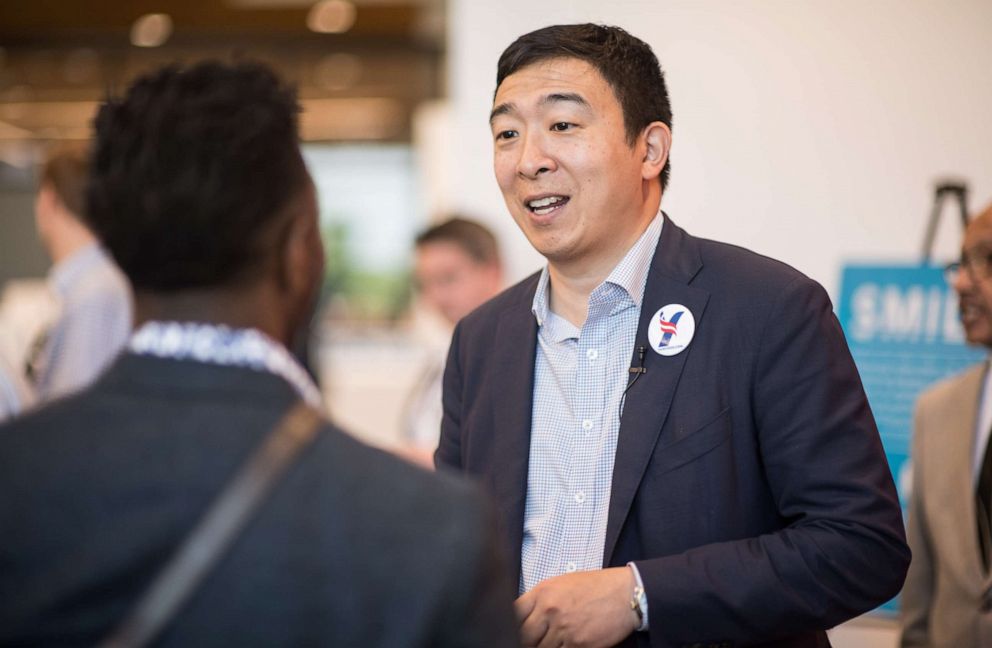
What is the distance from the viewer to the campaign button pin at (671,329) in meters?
1.72

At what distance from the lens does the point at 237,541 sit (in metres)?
0.92

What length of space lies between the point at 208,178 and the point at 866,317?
2.39 meters

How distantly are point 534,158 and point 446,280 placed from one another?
6.56 feet

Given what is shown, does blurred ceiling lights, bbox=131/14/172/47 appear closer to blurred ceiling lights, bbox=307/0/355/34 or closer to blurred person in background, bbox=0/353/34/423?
blurred ceiling lights, bbox=307/0/355/34

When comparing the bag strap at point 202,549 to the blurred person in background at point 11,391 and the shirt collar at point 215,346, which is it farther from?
the blurred person in background at point 11,391

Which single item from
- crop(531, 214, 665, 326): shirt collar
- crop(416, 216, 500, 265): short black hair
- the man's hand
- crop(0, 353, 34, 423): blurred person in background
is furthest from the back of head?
the man's hand

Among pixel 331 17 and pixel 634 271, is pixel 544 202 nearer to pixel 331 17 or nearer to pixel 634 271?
pixel 634 271

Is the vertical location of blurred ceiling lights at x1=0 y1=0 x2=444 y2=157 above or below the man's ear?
above

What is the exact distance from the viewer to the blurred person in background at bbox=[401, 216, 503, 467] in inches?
142

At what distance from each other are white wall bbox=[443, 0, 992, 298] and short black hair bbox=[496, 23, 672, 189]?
0.52 meters

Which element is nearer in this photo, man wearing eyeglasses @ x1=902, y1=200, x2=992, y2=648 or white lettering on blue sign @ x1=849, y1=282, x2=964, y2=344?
man wearing eyeglasses @ x1=902, y1=200, x2=992, y2=648

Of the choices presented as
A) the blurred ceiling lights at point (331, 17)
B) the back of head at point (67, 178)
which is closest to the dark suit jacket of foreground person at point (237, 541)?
the back of head at point (67, 178)

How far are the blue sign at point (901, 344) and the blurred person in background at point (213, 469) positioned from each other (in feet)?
7.31

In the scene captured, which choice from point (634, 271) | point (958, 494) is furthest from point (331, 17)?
point (634, 271)
